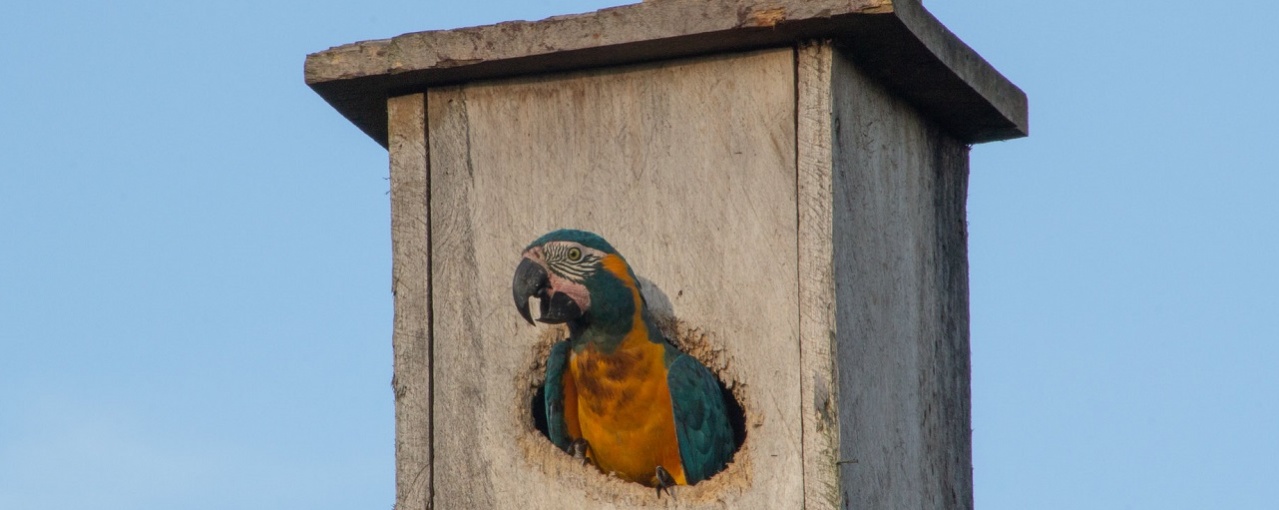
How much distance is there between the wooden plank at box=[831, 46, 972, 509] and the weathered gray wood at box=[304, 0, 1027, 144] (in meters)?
0.11

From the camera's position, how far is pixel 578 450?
17.2 feet

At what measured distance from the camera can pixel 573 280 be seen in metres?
5.03

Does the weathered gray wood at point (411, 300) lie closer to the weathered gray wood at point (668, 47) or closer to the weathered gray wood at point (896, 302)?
the weathered gray wood at point (668, 47)

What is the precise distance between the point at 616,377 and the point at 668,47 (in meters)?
0.79

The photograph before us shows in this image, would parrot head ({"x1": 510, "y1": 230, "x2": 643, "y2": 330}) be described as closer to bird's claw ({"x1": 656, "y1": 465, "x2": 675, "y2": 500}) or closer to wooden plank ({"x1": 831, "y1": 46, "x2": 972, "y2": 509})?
bird's claw ({"x1": 656, "y1": 465, "x2": 675, "y2": 500})

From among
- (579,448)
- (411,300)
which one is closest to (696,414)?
(579,448)

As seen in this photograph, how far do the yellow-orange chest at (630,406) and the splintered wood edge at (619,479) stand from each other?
7 centimetres

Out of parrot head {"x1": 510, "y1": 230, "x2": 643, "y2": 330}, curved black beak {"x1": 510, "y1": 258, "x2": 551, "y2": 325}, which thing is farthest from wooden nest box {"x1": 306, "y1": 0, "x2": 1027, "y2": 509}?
curved black beak {"x1": 510, "y1": 258, "x2": 551, "y2": 325}

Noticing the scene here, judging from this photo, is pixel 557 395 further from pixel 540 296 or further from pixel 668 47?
pixel 668 47

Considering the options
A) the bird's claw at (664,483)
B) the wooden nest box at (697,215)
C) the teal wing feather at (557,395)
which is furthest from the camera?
the teal wing feather at (557,395)

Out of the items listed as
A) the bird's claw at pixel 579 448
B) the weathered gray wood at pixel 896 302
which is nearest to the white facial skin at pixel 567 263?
the bird's claw at pixel 579 448

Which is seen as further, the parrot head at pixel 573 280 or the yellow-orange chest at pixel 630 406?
the yellow-orange chest at pixel 630 406

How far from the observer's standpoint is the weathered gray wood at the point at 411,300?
5.32 metres

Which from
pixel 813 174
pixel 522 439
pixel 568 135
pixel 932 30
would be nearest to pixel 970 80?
pixel 932 30
